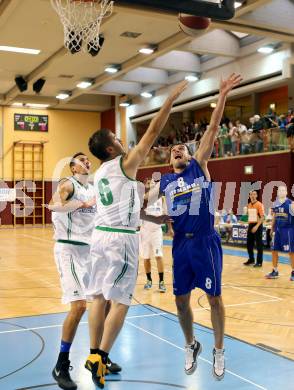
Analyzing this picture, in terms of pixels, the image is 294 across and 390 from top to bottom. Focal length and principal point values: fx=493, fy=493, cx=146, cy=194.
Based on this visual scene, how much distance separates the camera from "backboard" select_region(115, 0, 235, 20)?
261 inches

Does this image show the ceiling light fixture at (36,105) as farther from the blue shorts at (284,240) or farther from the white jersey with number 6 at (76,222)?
the white jersey with number 6 at (76,222)

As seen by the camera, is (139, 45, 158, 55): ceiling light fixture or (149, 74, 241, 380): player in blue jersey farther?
(139, 45, 158, 55): ceiling light fixture

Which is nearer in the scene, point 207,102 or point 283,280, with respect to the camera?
point 283,280

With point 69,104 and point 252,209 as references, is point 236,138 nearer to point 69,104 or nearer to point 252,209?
point 252,209

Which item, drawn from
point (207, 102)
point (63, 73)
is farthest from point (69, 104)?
Answer: point (207, 102)

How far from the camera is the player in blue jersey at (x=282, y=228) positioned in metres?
10.2

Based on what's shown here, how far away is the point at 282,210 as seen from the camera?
1043 centimetres

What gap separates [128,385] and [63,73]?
1903 centimetres

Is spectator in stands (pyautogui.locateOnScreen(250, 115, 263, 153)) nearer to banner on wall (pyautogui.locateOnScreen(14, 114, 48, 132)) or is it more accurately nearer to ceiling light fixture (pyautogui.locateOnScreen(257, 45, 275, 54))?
ceiling light fixture (pyautogui.locateOnScreen(257, 45, 275, 54))

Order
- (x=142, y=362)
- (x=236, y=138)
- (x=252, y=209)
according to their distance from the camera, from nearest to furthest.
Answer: (x=142, y=362), (x=252, y=209), (x=236, y=138)

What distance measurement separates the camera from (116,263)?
13.3ft

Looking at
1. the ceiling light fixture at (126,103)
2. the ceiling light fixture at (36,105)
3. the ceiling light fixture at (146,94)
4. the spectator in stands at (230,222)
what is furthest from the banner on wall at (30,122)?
the spectator in stands at (230,222)

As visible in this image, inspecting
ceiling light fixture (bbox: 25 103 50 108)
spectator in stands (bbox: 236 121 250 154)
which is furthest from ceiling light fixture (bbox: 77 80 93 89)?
spectator in stands (bbox: 236 121 250 154)

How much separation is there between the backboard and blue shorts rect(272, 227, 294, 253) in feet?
16.0
